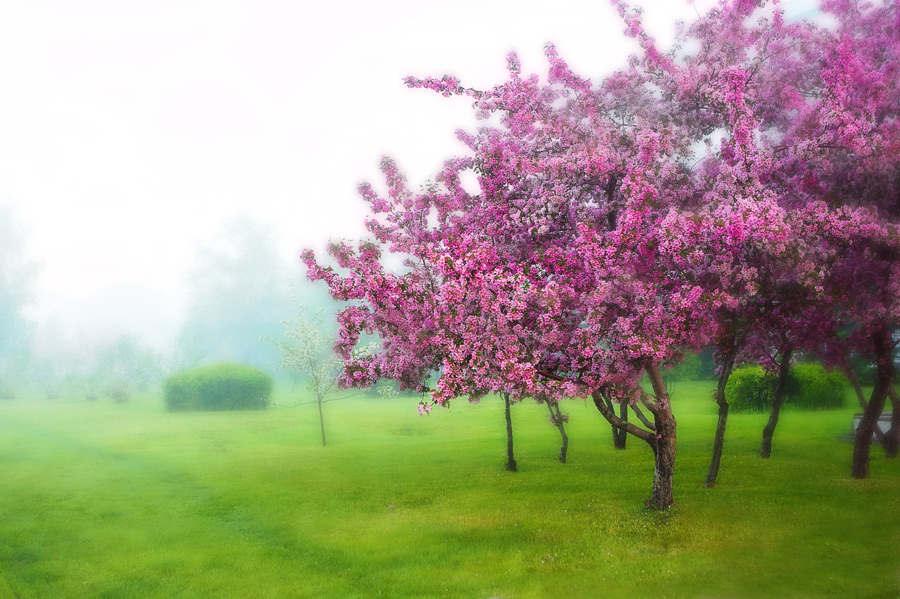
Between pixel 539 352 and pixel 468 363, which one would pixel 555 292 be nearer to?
pixel 539 352

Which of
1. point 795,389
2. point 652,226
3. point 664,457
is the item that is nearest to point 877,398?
point 664,457

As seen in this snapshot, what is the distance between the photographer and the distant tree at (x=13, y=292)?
115 feet

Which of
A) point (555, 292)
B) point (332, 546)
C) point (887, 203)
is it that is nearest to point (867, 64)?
point (887, 203)

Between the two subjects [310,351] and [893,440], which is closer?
[893,440]

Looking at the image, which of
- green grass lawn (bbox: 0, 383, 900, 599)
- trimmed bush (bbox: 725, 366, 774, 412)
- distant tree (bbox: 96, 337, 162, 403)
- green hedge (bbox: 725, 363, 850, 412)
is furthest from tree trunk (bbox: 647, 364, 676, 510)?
distant tree (bbox: 96, 337, 162, 403)

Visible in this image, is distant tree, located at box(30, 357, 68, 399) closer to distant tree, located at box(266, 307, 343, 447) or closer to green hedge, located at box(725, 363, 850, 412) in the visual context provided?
distant tree, located at box(266, 307, 343, 447)

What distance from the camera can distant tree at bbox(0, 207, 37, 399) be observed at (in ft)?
115

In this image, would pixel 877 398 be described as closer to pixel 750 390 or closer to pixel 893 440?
pixel 893 440

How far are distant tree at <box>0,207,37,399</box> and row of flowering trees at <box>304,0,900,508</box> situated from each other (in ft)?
98.5

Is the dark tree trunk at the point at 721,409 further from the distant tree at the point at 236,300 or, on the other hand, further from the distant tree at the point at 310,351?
the distant tree at the point at 236,300

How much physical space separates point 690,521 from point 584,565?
2740 mm

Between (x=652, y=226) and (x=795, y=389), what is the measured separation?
2247cm

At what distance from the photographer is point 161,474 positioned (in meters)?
21.2

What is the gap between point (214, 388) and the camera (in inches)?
1378
